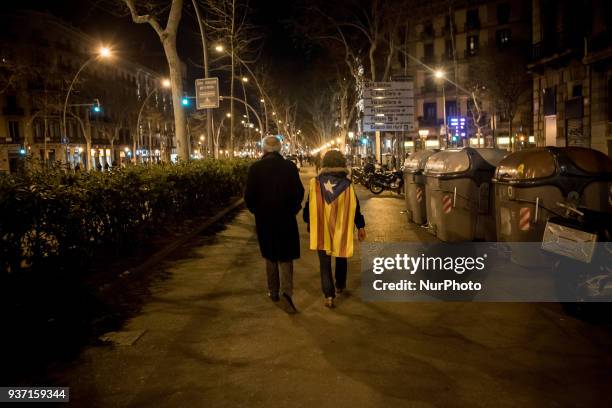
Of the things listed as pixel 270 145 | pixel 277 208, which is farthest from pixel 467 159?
pixel 277 208

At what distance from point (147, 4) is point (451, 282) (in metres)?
13.3

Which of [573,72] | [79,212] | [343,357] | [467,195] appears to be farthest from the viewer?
[573,72]

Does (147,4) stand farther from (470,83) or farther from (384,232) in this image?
(470,83)

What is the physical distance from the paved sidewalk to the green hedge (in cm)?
123

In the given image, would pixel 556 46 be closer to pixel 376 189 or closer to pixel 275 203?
pixel 376 189

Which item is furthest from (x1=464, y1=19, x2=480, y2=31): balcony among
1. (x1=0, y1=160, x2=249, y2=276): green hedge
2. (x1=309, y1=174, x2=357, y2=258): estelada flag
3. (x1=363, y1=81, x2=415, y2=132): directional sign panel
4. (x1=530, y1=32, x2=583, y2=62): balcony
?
(x1=309, y1=174, x2=357, y2=258): estelada flag

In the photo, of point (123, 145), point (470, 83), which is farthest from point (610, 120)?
point (123, 145)

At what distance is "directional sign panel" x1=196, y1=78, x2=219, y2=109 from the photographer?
19.8m

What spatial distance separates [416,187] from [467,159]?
3466 millimetres

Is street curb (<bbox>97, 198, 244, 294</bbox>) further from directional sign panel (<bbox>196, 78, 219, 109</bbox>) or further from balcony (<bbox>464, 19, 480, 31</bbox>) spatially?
balcony (<bbox>464, 19, 480, 31</bbox>)

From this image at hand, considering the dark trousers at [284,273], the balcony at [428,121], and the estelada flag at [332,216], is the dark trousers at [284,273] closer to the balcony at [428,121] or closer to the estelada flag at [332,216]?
the estelada flag at [332,216]

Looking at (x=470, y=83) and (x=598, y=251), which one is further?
(x=470, y=83)

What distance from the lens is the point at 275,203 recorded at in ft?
20.3

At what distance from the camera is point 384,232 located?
41.0 feet
